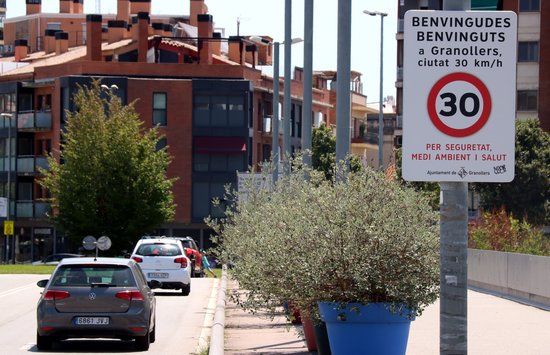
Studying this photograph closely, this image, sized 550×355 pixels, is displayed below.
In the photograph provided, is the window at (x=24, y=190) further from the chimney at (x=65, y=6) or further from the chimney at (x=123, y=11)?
the chimney at (x=65, y=6)

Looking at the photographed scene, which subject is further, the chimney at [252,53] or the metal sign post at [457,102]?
the chimney at [252,53]

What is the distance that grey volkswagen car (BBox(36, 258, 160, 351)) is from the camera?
63.4 ft

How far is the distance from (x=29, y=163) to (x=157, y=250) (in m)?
50.7

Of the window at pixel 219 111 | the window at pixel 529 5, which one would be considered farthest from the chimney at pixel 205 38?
the window at pixel 529 5

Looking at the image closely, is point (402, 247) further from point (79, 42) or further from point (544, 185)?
point (79, 42)

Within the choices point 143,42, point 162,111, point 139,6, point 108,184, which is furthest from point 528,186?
point 139,6

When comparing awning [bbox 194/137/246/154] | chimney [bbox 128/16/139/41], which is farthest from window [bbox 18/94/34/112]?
awning [bbox 194/137/246/154]

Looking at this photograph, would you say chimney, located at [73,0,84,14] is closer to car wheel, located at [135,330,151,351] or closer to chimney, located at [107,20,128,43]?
chimney, located at [107,20,128,43]

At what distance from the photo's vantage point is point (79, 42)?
10944cm

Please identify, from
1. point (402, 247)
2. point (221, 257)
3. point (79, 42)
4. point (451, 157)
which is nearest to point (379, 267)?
point (402, 247)

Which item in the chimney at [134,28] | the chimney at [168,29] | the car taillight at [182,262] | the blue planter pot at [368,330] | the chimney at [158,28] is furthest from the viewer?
the chimney at [168,29]

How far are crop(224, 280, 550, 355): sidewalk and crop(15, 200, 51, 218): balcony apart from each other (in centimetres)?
6026

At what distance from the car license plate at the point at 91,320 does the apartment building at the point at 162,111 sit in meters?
62.2

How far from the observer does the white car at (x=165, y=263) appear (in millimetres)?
36750
